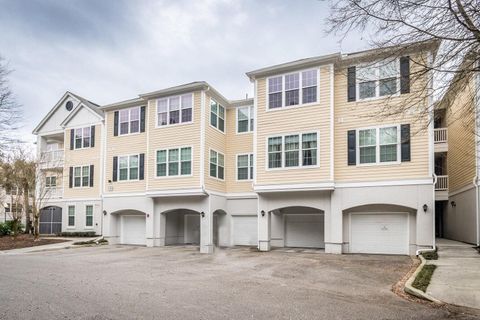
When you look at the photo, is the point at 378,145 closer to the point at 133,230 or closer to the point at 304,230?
the point at 304,230

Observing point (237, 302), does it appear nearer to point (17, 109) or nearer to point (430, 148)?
point (17, 109)

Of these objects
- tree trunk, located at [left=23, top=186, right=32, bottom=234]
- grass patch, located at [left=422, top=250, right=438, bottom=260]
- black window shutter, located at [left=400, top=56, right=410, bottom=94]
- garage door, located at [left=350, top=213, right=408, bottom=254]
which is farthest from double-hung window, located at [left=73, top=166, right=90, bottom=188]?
black window shutter, located at [left=400, top=56, right=410, bottom=94]

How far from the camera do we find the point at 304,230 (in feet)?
69.2

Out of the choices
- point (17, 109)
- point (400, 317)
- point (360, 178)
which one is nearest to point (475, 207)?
point (360, 178)

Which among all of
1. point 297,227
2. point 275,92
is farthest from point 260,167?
point 297,227

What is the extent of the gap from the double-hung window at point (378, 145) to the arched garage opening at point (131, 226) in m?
13.7

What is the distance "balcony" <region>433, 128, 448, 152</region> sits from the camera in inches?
876

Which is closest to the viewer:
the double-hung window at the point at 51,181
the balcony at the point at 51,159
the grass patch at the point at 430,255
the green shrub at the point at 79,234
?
the grass patch at the point at 430,255

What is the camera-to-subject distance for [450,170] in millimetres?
22141

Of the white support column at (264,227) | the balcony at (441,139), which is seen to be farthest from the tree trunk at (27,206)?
the balcony at (441,139)

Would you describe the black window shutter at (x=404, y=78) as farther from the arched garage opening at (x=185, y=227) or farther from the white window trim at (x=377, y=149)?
the arched garage opening at (x=185, y=227)

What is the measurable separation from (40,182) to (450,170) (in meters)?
27.7

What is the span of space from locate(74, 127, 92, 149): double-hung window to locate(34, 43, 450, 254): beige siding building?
0.37 ft

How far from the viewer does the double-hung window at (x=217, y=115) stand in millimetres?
22062
